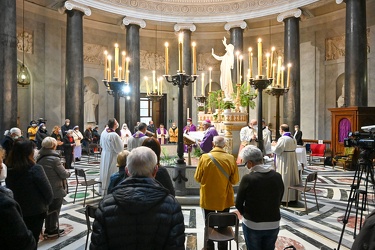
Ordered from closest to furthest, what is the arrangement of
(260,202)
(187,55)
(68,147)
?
(260,202)
(68,147)
(187,55)

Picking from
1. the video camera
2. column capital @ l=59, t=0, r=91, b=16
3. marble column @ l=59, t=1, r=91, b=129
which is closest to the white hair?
the video camera

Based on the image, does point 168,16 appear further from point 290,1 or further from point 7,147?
point 7,147

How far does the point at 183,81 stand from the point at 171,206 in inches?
176

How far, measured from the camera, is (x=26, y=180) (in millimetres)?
3543

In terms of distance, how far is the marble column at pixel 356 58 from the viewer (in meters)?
12.6

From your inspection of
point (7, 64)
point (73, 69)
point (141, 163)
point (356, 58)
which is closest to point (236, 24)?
point (356, 58)

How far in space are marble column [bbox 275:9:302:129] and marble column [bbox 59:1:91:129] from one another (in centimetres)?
1008

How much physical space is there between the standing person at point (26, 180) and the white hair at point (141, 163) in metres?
1.99

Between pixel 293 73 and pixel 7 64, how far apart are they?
41.1ft

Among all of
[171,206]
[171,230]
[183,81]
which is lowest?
[171,230]

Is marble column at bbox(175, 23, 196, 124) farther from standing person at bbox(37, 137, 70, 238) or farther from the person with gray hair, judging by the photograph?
the person with gray hair

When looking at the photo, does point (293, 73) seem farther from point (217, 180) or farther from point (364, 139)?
point (217, 180)

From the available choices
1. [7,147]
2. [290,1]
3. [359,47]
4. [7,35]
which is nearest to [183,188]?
[7,147]

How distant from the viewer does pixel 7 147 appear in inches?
284
